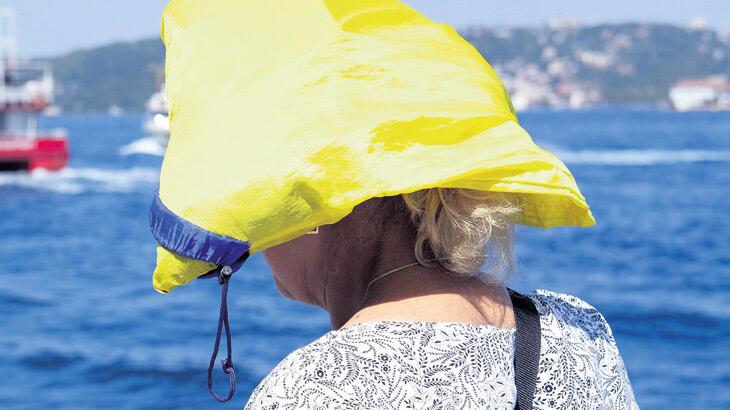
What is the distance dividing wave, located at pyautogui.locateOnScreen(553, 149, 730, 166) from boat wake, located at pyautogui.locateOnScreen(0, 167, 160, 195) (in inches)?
649

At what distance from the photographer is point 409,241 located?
1.37 meters

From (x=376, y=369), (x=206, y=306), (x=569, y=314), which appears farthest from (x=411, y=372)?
(x=206, y=306)

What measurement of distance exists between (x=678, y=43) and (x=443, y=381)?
153361 millimetres

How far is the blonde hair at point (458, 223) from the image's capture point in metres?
1.31

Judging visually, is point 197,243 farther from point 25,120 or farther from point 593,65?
point 593,65

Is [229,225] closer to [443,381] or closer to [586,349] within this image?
[443,381]

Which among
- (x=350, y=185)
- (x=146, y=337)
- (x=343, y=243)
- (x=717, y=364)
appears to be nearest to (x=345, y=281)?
(x=343, y=243)

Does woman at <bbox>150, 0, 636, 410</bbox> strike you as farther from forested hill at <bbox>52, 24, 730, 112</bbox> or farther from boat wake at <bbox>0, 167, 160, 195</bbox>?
forested hill at <bbox>52, 24, 730, 112</bbox>

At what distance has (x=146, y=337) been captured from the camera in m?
10.7

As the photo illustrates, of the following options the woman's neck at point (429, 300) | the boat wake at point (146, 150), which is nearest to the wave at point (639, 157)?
the boat wake at point (146, 150)

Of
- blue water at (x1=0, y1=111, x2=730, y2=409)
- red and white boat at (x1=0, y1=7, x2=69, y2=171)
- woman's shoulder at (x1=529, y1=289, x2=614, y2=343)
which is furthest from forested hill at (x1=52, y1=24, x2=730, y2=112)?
woman's shoulder at (x1=529, y1=289, x2=614, y2=343)

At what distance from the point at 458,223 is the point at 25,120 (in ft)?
117

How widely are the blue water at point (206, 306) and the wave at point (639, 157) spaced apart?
16.4 metres

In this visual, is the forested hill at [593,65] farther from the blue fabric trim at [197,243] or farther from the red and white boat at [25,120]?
the blue fabric trim at [197,243]
